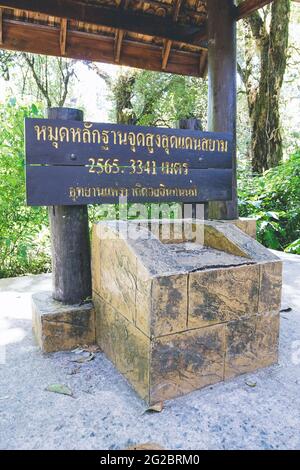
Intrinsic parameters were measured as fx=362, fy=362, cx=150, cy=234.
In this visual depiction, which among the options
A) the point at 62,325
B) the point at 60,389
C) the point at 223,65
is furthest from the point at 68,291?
the point at 223,65

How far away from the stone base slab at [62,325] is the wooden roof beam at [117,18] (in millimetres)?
3247

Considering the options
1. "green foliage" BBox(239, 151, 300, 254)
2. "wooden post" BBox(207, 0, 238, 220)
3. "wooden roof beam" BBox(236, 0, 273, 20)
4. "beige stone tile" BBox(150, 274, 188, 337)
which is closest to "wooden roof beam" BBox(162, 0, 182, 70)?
"wooden post" BBox(207, 0, 238, 220)

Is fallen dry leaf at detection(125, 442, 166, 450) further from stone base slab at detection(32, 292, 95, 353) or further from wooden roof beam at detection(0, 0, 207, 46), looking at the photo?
wooden roof beam at detection(0, 0, 207, 46)

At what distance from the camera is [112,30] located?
482 centimetres

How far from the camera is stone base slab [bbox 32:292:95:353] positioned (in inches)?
104

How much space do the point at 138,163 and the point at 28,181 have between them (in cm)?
79

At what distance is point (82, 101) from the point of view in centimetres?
1653

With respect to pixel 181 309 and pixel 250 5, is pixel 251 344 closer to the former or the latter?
pixel 181 309

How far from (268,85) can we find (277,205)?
10.3ft

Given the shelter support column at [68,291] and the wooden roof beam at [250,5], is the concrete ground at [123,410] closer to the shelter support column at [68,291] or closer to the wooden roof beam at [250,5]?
the shelter support column at [68,291]

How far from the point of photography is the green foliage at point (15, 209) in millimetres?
4387

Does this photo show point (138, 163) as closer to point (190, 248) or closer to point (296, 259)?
point (190, 248)

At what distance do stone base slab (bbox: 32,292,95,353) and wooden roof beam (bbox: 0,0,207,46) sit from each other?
325 centimetres

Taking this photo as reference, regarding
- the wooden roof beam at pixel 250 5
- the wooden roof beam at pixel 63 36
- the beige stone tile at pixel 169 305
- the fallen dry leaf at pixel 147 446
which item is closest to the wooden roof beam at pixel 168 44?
the wooden roof beam at pixel 250 5
